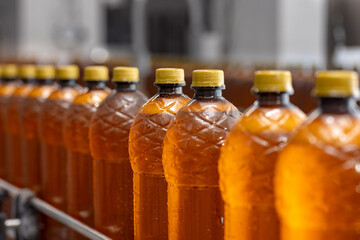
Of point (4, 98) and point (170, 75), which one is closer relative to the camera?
point (170, 75)

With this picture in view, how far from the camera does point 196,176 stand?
0.97 m

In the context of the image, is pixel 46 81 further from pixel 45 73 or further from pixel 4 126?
pixel 4 126

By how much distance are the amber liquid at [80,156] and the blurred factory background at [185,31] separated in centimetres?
220

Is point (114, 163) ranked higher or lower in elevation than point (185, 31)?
lower

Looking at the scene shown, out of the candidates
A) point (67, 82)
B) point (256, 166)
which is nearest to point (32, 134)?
point (67, 82)

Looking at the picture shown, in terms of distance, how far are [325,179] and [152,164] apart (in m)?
0.44

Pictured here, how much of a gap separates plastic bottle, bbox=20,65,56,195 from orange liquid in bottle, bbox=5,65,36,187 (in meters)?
0.06

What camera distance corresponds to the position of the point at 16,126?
191 cm

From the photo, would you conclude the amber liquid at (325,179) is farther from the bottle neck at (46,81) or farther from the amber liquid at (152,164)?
the bottle neck at (46,81)

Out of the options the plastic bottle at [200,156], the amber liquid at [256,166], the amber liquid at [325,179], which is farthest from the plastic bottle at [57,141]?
the amber liquid at [325,179]

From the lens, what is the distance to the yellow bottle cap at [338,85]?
28.9 inches

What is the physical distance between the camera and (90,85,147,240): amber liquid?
1205 millimetres

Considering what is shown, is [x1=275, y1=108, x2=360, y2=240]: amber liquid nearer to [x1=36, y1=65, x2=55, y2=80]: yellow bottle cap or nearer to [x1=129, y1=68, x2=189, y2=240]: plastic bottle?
[x1=129, y1=68, x2=189, y2=240]: plastic bottle

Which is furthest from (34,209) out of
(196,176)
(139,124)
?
(196,176)
